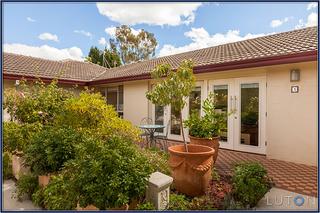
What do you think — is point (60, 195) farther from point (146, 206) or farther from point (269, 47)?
point (269, 47)

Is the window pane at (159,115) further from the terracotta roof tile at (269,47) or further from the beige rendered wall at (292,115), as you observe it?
the beige rendered wall at (292,115)

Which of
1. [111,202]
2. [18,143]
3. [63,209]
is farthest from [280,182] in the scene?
[18,143]

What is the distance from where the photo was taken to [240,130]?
7914mm

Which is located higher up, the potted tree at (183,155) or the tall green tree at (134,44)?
the tall green tree at (134,44)

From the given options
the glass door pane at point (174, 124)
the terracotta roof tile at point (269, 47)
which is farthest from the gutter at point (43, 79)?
the glass door pane at point (174, 124)


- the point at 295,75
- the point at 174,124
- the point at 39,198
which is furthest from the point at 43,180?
the point at 295,75

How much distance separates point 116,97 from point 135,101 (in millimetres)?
1859

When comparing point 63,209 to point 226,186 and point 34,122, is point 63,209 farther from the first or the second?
point 34,122

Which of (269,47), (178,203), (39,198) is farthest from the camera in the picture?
(269,47)

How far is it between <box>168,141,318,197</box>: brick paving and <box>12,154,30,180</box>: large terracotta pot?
4.27 metres

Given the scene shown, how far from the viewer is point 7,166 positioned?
5656mm

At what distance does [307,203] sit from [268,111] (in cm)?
387

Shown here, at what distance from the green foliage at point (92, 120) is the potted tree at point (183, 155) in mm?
1185

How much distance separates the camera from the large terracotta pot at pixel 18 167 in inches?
191
